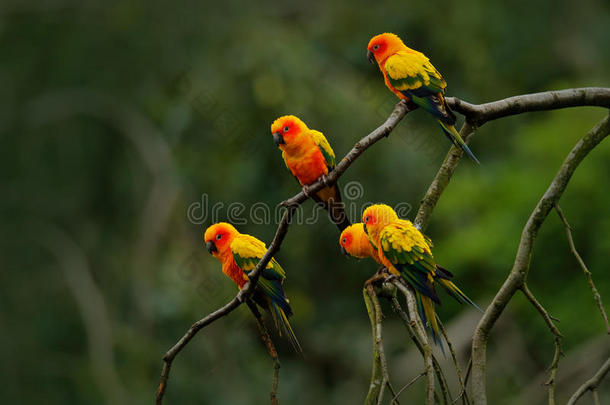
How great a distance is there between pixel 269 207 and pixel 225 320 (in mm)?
1380

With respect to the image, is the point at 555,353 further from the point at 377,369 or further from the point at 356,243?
the point at 356,243

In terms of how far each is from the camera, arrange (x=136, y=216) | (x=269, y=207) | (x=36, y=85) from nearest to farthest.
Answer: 1. (x=269, y=207)
2. (x=136, y=216)
3. (x=36, y=85)

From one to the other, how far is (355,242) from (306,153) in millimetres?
571

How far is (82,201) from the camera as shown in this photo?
8.23 m

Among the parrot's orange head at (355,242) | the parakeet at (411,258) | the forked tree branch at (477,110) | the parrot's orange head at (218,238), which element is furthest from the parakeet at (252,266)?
the forked tree branch at (477,110)

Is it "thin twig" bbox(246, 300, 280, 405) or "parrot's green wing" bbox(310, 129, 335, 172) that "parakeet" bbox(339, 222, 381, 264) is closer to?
"parrot's green wing" bbox(310, 129, 335, 172)

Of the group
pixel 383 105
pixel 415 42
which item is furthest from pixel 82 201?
pixel 415 42

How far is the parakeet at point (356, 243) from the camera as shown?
320 centimetres

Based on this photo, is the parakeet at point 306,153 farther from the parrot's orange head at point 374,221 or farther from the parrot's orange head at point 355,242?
the parrot's orange head at point 374,221

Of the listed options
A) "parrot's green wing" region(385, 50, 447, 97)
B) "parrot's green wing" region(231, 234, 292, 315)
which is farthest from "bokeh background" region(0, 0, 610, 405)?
"parrot's green wing" region(385, 50, 447, 97)

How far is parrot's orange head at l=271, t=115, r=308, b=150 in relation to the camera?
3361mm

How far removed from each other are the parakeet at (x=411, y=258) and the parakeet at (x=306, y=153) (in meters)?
0.51

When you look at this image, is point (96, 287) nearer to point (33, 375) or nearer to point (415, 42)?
point (33, 375)

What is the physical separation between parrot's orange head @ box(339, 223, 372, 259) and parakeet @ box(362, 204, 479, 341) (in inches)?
9.0
